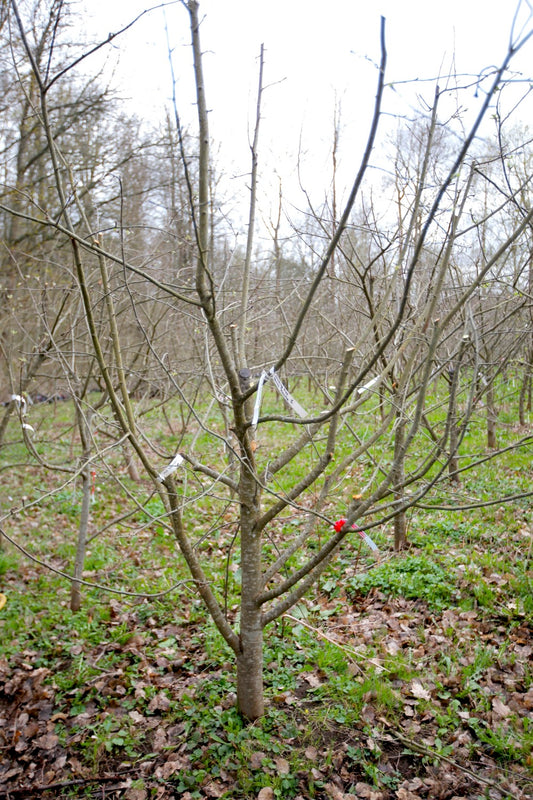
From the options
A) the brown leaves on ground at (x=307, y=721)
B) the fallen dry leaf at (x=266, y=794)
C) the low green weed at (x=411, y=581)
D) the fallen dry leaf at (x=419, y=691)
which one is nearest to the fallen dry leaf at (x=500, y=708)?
the brown leaves on ground at (x=307, y=721)

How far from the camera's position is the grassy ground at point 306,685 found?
2602 millimetres

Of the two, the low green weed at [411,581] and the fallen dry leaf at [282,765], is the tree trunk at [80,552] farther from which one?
the fallen dry leaf at [282,765]

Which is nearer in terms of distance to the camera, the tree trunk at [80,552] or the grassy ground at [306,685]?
the grassy ground at [306,685]

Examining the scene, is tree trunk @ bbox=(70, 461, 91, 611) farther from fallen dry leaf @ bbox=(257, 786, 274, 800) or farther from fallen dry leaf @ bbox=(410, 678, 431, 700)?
fallen dry leaf @ bbox=(410, 678, 431, 700)

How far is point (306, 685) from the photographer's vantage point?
3.24 metres

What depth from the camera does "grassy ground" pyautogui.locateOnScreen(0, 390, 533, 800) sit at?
2602mm

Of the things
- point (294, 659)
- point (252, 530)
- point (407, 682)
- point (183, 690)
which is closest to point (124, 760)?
point (183, 690)

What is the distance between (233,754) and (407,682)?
1.12 metres

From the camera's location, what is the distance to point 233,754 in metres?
2.72

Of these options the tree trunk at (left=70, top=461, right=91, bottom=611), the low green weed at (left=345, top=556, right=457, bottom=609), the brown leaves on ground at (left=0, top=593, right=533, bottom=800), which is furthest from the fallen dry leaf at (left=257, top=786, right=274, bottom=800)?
the tree trunk at (left=70, top=461, right=91, bottom=611)

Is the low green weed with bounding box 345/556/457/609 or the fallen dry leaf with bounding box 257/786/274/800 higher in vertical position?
the low green weed with bounding box 345/556/457/609

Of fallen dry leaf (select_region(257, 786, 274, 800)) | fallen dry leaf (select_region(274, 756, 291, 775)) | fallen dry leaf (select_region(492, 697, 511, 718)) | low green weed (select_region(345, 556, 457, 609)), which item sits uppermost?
low green weed (select_region(345, 556, 457, 609))

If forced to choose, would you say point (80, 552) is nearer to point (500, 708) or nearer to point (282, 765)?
point (282, 765)

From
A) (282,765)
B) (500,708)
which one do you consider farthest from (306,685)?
(500,708)
